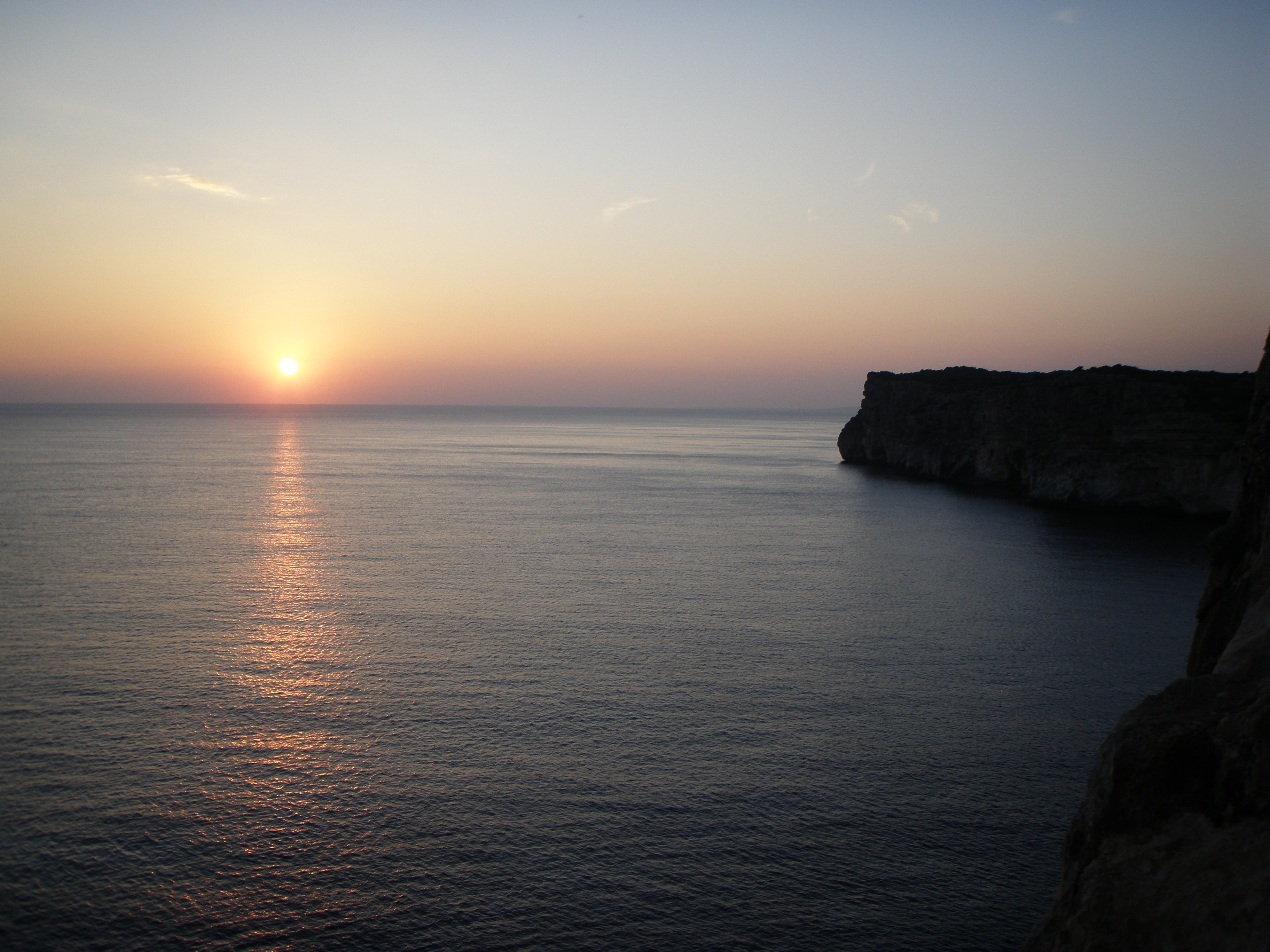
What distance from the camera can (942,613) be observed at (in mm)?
42531

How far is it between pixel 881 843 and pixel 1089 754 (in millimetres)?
9404

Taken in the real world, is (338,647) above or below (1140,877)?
below

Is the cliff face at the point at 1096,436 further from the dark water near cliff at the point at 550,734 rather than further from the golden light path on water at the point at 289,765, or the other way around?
the golden light path on water at the point at 289,765

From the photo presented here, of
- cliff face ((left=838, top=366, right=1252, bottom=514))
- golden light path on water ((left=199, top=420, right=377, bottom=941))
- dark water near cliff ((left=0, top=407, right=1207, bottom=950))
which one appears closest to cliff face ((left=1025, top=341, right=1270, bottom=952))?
dark water near cliff ((left=0, top=407, right=1207, bottom=950))

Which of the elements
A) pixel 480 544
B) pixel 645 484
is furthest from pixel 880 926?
pixel 645 484

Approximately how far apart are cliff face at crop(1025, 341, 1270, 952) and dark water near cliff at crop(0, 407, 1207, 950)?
707cm

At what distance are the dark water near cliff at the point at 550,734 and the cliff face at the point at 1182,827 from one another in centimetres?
707

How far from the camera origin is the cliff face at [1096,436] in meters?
74.2

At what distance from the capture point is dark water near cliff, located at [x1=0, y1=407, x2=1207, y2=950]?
57.6 feet

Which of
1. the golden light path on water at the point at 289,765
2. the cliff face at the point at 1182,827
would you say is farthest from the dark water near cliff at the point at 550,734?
the cliff face at the point at 1182,827

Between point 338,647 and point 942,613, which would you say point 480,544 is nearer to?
point 338,647

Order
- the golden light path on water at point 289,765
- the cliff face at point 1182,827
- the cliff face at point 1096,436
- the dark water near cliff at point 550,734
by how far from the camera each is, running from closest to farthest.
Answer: the cliff face at point 1182,827, the dark water near cliff at point 550,734, the golden light path on water at point 289,765, the cliff face at point 1096,436

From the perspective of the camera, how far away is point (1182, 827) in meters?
10.4

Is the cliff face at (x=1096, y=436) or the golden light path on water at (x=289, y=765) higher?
the cliff face at (x=1096, y=436)
